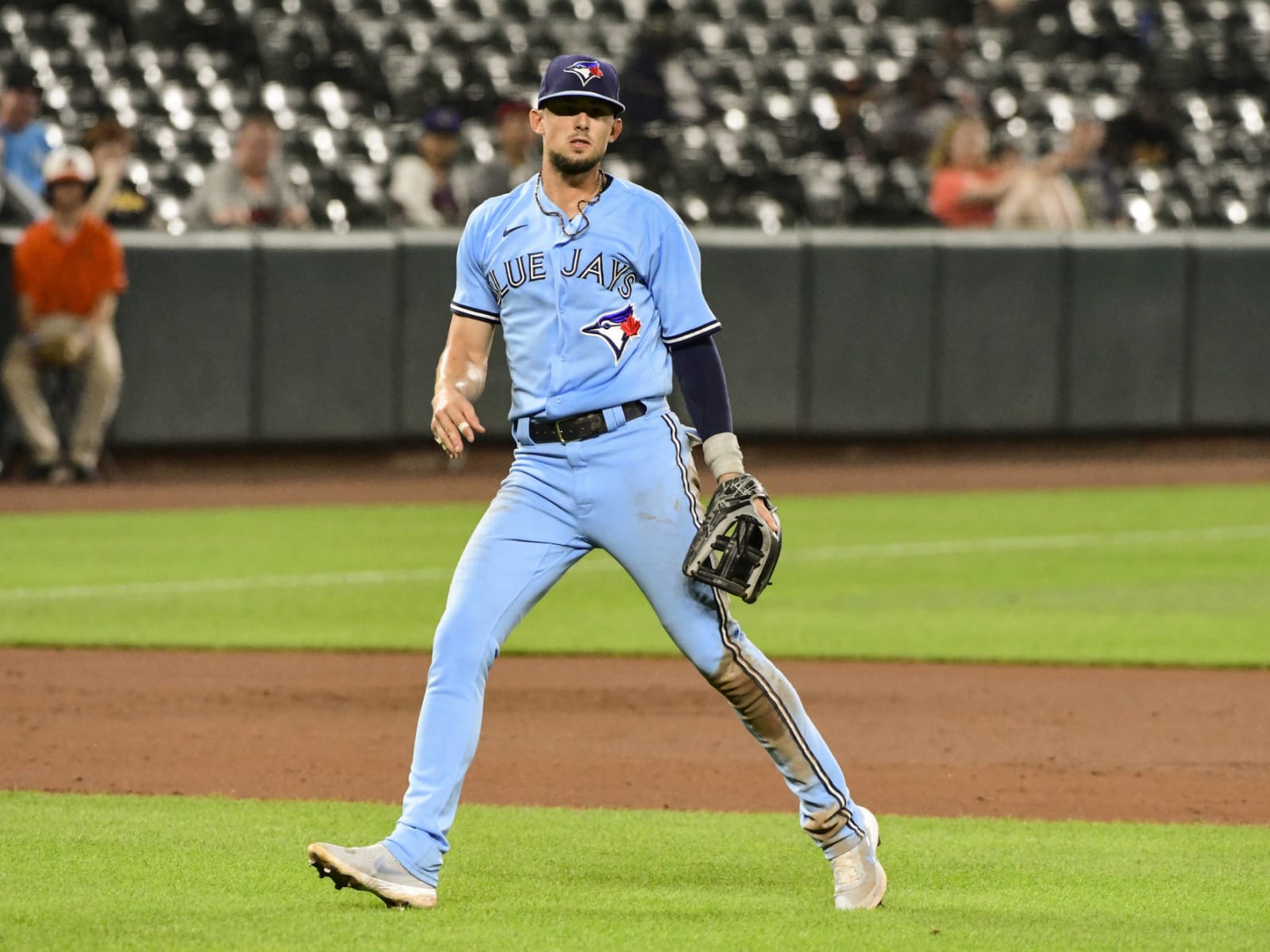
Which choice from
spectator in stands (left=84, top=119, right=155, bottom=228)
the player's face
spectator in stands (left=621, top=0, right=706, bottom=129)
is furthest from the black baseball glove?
spectator in stands (left=621, top=0, right=706, bottom=129)

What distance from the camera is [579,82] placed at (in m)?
4.48

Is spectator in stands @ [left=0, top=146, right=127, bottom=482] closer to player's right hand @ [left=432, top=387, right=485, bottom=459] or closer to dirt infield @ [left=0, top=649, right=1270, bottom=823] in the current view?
dirt infield @ [left=0, top=649, right=1270, bottom=823]

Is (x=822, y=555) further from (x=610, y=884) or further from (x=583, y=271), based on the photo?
(x=583, y=271)

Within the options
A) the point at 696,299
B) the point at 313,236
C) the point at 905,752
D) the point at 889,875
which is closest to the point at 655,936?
the point at 889,875

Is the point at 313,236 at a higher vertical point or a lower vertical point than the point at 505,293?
lower

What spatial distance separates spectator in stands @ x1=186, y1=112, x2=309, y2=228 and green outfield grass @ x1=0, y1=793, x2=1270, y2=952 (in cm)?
1016

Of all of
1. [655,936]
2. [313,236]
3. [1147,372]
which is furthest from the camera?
[1147,372]

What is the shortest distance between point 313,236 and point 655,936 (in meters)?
12.0

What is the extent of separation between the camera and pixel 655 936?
4176mm

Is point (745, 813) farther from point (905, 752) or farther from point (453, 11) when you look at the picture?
point (453, 11)

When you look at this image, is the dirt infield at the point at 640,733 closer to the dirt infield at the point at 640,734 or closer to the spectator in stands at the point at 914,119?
the dirt infield at the point at 640,734

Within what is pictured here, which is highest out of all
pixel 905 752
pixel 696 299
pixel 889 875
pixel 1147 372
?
pixel 696 299

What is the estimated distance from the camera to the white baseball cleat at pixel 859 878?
4539 mm

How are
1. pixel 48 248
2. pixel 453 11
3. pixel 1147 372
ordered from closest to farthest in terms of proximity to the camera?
1. pixel 48 248
2. pixel 1147 372
3. pixel 453 11
